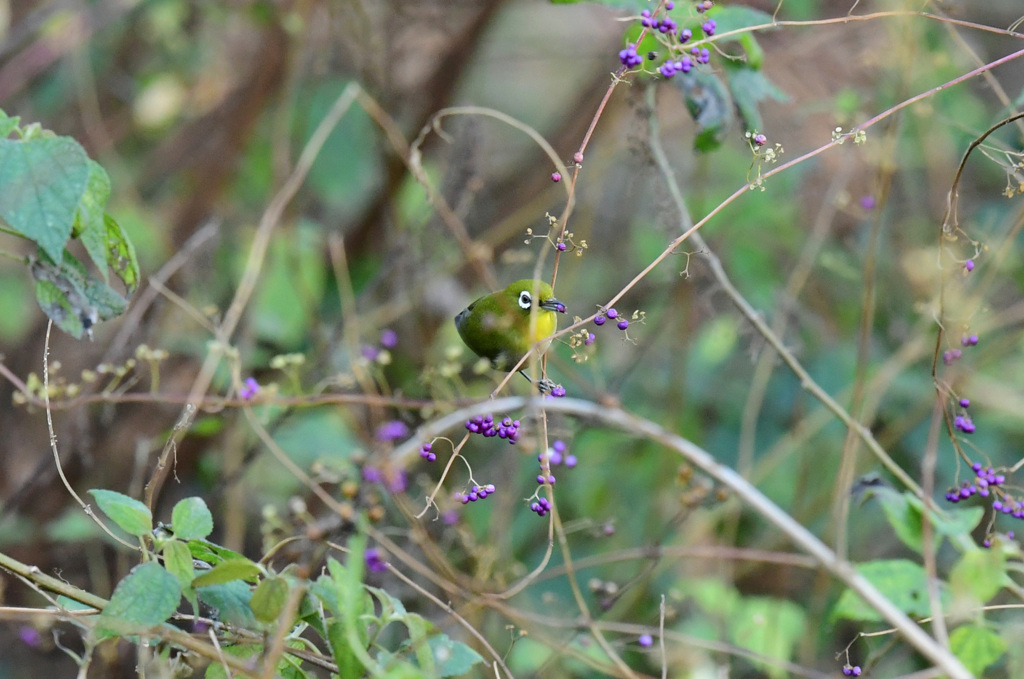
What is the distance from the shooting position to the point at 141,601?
1066mm

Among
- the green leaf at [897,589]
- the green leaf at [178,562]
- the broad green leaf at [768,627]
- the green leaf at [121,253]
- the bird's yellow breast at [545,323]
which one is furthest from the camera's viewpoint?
the broad green leaf at [768,627]

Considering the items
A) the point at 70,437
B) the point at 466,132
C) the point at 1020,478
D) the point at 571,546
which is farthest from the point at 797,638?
the point at 70,437

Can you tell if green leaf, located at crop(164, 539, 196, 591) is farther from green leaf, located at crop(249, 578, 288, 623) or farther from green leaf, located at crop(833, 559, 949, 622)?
green leaf, located at crop(833, 559, 949, 622)

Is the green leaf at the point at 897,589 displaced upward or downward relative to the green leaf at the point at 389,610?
downward

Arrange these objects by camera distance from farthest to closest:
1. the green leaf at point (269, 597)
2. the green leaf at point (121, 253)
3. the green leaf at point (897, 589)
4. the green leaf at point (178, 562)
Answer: the green leaf at point (121, 253) < the green leaf at point (897, 589) < the green leaf at point (178, 562) < the green leaf at point (269, 597)

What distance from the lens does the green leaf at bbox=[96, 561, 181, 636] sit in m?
1.04

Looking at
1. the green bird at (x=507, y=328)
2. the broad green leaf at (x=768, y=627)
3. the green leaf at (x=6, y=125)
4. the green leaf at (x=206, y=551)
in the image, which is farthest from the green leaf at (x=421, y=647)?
the broad green leaf at (x=768, y=627)

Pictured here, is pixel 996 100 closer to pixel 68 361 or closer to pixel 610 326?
pixel 610 326

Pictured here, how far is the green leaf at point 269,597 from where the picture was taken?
103 centimetres

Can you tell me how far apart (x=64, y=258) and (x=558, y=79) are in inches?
203

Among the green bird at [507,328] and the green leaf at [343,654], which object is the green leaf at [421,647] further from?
the green bird at [507,328]

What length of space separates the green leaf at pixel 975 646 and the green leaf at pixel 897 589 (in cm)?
11

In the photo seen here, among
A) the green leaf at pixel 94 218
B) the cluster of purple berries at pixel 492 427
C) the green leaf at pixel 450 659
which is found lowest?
the green leaf at pixel 450 659

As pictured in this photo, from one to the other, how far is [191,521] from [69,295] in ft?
1.40
